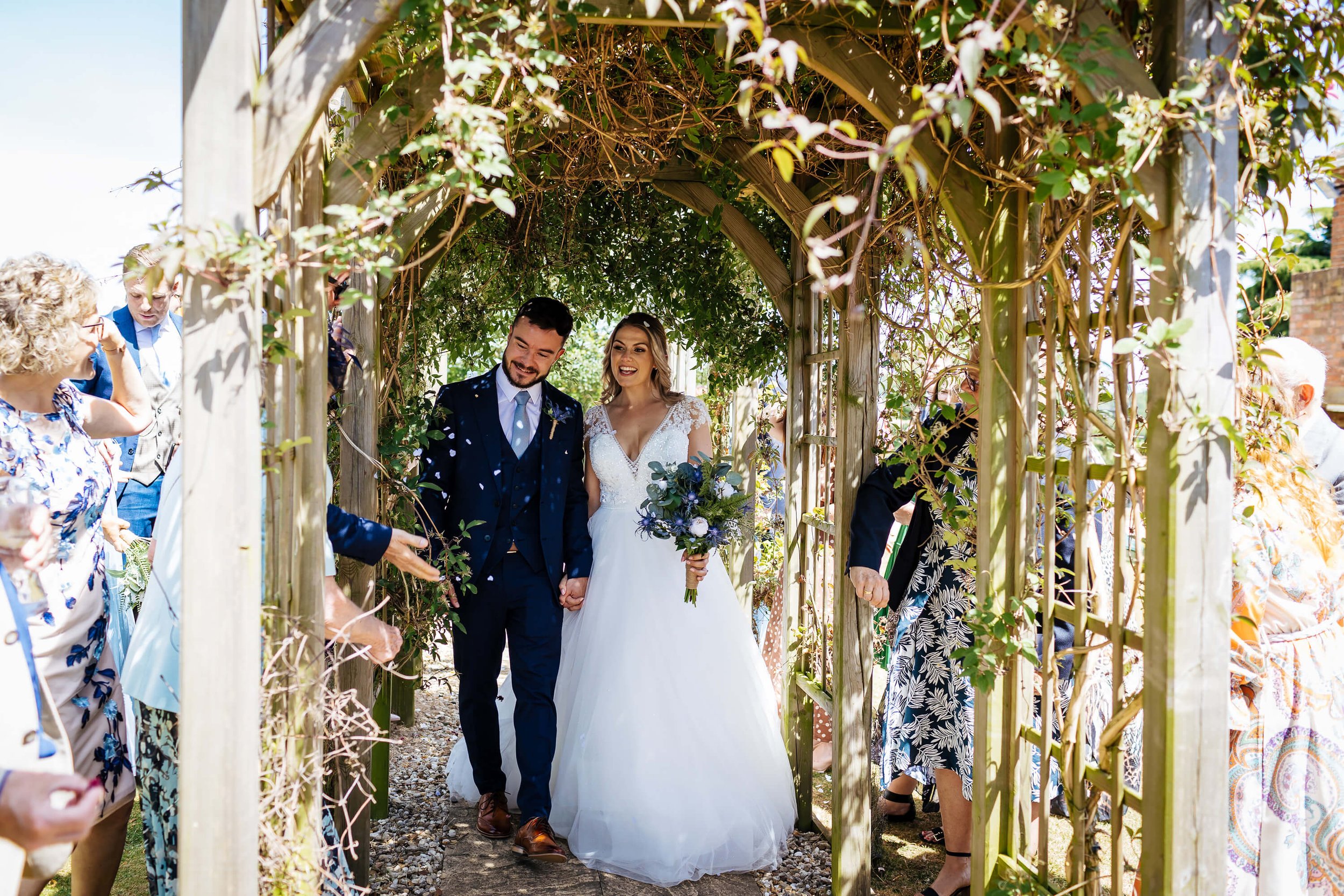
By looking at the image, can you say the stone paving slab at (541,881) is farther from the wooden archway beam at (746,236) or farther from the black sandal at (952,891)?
the wooden archway beam at (746,236)

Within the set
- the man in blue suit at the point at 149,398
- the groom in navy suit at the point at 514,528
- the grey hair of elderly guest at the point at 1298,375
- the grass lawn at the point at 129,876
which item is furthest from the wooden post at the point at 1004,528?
the man in blue suit at the point at 149,398

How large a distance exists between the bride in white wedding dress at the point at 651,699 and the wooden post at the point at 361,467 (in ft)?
2.36

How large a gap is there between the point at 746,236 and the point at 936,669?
6.13ft

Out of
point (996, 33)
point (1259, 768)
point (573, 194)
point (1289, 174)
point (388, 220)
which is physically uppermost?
point (573, 194)

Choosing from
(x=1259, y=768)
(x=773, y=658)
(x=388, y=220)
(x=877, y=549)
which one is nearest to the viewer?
(x=388, y=220)

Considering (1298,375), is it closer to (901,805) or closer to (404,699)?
(901,805)

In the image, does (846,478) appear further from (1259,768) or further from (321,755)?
(321,755)

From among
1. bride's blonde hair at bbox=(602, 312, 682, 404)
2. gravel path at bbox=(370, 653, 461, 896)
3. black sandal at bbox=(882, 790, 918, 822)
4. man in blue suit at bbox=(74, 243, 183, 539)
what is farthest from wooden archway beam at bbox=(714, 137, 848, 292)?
black sandal at bbox=(882, 790, 918, 822)

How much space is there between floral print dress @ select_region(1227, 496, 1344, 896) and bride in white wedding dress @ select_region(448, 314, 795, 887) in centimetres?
163

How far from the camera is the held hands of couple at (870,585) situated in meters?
2.94

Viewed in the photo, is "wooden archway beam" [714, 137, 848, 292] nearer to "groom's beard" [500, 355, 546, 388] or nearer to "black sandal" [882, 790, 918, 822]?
"groom's beard" [500, 355, 546, 388]

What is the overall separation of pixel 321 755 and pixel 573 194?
260cm

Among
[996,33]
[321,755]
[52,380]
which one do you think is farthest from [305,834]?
[996,33]

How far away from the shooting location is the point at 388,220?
1.63 m
